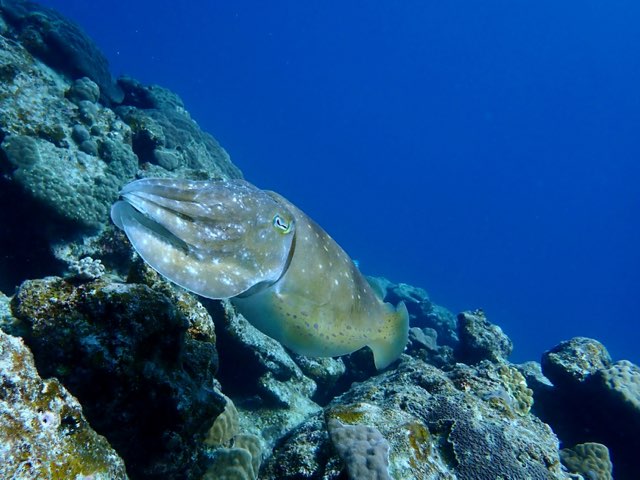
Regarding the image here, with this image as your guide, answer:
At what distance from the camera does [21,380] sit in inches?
92.6

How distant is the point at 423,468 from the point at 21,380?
393cm

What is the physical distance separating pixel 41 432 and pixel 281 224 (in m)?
2.37

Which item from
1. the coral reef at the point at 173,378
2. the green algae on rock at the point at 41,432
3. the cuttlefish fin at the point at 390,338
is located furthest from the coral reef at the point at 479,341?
the green algae on rock at the point at 41,432

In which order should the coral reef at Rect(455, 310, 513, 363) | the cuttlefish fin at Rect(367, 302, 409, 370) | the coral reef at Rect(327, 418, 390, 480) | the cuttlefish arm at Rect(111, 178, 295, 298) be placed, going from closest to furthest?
1. the cuttlefish arm at Rect(111, 178, 295, 298)
2. the coral reef at Rect(327, 418, 390, 480)
3. the cuttlefish fin at Rect(367, 302, 409, 370)
4. the coral reef at Rect(455, 310, 513, 363)

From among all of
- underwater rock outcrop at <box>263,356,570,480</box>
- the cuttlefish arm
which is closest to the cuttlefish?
the cuttlefish arm

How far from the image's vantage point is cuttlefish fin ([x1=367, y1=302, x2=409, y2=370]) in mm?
5160

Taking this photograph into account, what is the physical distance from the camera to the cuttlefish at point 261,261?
275 cm

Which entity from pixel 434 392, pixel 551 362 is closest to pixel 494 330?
pixel 551 362

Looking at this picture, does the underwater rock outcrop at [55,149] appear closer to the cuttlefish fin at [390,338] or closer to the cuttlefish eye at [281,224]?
the cuttlefish eye at [281,224]

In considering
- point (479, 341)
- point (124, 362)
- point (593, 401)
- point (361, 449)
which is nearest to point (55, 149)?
point (124, 362)

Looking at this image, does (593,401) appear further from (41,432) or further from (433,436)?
(41,432)

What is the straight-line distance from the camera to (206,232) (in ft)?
9.87

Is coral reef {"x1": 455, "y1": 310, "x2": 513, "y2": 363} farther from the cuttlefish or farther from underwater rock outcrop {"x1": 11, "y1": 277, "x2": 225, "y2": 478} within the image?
underwater rock outcrop {"x1": 11, "y1": 277, "x2": 225, "y2": 478}

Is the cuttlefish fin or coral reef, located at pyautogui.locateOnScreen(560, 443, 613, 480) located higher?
coral reef, located at pyautogui.locateOnScreen(560, 443, 613, 480)
